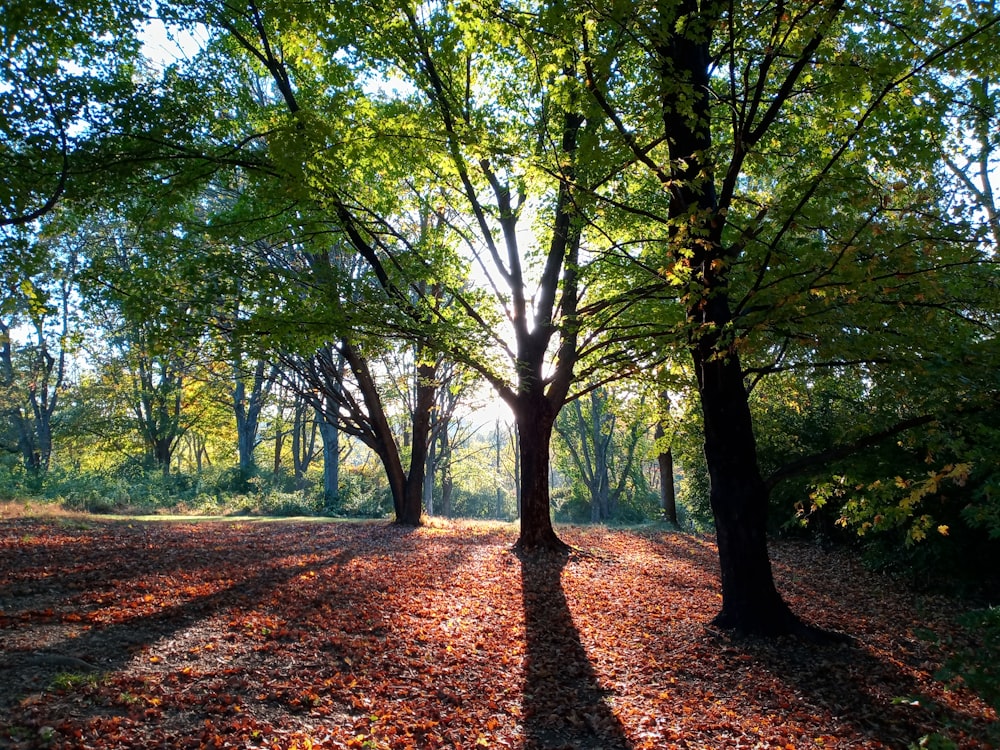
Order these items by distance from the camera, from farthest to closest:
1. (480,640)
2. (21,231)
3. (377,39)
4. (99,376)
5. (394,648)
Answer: (99,376) → (377,39) → (21,231) → (480,640) → (394,648)

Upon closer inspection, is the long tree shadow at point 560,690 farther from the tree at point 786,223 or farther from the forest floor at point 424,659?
the tree at point 786,223

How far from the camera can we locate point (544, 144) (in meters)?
10.2

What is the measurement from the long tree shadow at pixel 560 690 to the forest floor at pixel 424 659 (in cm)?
2

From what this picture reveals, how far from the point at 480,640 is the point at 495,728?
188cm

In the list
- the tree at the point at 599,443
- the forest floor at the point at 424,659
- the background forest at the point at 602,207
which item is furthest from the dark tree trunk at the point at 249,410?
the forest floor at the point at 424,659

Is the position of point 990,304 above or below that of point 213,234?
below

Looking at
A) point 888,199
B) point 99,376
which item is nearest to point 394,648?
point 888,199

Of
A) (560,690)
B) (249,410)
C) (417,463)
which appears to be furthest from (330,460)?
(560,690)

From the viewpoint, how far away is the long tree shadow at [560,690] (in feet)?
15.4

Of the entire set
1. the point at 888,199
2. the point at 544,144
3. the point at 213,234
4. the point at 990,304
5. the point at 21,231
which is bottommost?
the point at 990,304

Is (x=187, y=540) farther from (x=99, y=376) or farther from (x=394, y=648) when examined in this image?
(x=99, y=376)

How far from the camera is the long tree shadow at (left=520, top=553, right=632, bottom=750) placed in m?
4.70

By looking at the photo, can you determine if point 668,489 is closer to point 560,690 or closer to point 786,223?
point 560,690

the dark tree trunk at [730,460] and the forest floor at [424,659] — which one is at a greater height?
the dark tree trunk at [730,460]
